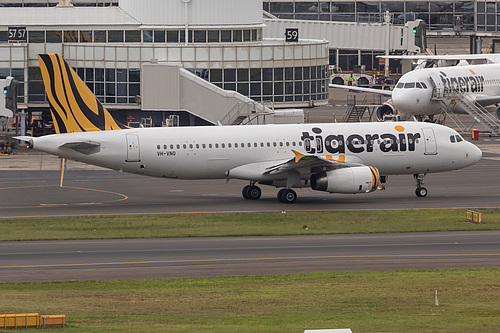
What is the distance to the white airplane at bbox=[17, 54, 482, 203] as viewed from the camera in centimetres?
5562

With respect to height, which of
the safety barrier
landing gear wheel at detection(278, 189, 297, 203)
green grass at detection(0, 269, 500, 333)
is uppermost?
landing gear wheel at detection(278, 189, 297, 203)

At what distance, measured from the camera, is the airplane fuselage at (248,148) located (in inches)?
2197

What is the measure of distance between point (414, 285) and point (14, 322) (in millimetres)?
14774

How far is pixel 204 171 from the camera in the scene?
5691 centimetres

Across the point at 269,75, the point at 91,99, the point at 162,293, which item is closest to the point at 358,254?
the point at 162,293

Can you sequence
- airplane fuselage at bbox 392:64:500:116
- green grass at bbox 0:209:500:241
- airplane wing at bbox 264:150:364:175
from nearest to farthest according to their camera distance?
green grass at bbox 0:209:500:241 < airplane wing at bbox 264:150:364:175 < airplane fuselage at bbox 392:64:500:116

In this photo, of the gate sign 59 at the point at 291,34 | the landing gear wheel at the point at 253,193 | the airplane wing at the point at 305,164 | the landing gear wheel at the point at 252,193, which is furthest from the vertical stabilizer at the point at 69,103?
the gate sign 59 at the point at 291,34

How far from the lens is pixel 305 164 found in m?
55.0

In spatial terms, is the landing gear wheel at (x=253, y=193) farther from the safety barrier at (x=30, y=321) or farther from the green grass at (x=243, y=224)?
the safety barrier at (x=30, y=321)

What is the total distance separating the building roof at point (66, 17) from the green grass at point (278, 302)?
58680mm

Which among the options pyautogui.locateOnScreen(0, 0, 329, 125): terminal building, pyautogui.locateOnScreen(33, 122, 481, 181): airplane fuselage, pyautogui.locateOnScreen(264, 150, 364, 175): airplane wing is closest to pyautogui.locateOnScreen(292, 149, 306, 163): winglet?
pyautogui.locateOnScreen(264, 150, 364, 175): airplane wing

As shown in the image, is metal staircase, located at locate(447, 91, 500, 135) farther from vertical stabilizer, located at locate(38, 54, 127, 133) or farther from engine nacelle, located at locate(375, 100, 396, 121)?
vertical stabilizer, located at locate(38, 54, 127, 133)

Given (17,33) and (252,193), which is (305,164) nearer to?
(252,193)

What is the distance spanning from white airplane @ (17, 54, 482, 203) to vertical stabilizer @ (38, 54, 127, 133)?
6 cm
